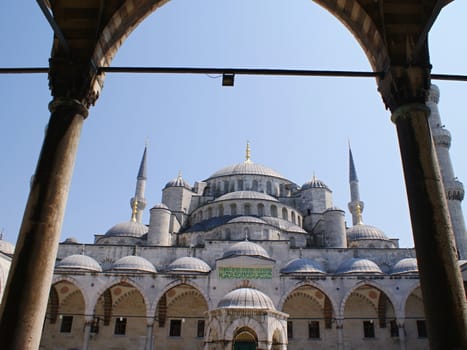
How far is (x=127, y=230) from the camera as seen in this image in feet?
89.8

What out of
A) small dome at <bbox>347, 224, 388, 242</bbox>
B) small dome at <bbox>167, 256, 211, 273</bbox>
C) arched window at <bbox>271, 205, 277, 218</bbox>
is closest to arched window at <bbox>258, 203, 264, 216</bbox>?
arched window at <bbox>271, 205, 277, 218</bbox>

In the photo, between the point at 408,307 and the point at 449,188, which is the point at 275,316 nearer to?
the point at 408,307

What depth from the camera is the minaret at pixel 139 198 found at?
30.1 meters

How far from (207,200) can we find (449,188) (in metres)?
16.3

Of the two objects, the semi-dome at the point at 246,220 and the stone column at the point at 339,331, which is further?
A: the semi-dome at the point at 246,220

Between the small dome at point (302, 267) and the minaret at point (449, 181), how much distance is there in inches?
301

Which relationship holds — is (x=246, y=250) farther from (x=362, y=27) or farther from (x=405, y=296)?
(x=362, y=27)

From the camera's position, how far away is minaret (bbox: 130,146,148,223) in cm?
3007

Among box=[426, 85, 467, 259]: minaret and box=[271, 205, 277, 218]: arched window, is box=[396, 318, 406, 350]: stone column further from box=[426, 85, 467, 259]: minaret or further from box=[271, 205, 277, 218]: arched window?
box=[271, 205, 277, 218]: arched window

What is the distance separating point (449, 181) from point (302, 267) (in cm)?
971

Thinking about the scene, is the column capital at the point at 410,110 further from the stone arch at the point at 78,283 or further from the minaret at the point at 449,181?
the minaret at the point at 449,181

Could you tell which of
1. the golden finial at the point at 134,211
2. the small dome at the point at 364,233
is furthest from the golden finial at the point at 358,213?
the golden finial at the point at 134,211

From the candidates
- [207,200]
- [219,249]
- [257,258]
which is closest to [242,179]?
[207,200]

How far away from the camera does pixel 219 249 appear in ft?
76.6
